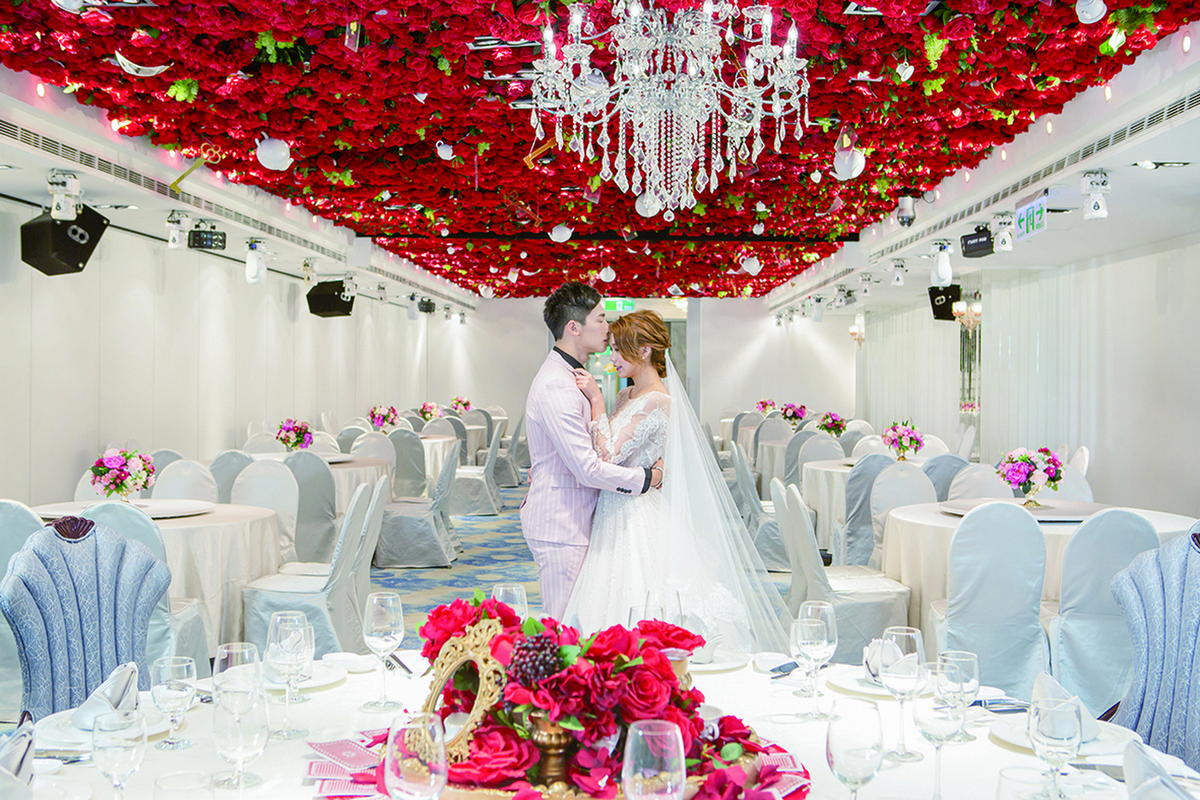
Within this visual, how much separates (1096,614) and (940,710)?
274cm

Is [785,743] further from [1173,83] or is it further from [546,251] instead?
[546,251]

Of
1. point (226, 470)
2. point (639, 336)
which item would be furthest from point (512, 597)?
point (226, 470)

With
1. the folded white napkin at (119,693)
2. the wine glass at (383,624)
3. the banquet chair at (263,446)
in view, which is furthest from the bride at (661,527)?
the banquet chair at (263,446)

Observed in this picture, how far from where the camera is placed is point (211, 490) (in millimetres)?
5922

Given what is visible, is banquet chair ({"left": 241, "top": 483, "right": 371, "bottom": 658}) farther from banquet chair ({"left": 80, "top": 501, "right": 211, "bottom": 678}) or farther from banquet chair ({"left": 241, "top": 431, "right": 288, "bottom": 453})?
banquet chair ({"left": 241, "top": 431, "right": 288, "bottom": 453})

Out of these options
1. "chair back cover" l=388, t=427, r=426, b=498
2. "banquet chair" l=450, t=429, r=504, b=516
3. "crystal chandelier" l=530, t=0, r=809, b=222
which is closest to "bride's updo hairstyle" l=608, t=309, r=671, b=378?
A: "crystal chandelier" l=530, t=0, r=809, b=222

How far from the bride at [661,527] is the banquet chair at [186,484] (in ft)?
11.0

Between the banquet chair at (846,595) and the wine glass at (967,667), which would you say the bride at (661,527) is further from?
the wine glass at (967,667)

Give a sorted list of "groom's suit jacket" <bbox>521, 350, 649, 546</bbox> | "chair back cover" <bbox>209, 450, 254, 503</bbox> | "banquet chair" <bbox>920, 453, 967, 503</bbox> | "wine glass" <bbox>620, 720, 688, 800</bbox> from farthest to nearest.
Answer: "banquet chair" <bbox>920, 453, 967, 503</bbox>, "chair back cover" <bbox>209, 450, 254, 503</bbox>, "groom's suit jacket" <bbox>521, 350, 649, 546</bbox>, "wine glass" <bbox>620, 720, 688, 800</bbox>

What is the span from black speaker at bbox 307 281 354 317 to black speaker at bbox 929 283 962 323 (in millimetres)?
6724

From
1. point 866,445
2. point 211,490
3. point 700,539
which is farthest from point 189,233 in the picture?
point 866,445

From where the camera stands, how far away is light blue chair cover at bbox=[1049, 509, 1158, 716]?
3697 millimetres

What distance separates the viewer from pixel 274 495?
5.65m

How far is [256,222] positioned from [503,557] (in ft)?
12.0
